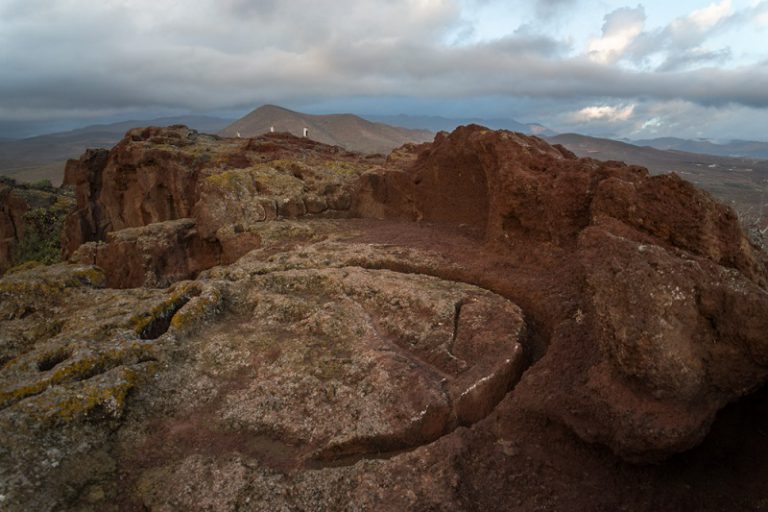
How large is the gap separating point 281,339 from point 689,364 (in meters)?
7.14

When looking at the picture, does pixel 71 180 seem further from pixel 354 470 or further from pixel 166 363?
pixel 354 470

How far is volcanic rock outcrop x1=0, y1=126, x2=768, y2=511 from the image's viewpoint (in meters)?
6.64

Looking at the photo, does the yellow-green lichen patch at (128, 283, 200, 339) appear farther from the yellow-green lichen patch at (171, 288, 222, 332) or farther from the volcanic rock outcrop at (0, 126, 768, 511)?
the yellow-green lichen patch at (171, 288, 222, 332)

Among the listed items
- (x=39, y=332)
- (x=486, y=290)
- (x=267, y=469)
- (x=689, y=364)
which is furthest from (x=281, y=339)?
(x=689, y=364)

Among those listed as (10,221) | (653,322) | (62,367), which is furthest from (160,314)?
(10,221)

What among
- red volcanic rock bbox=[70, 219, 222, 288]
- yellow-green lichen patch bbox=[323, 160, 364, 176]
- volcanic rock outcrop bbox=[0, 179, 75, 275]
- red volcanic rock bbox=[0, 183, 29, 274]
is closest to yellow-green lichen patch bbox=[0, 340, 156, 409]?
→ red volcanic rock bbox=[70, 219, 222, 288]

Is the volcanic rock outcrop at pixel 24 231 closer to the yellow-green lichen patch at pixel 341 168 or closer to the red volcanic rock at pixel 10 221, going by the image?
the red volcanic rock at pixel 10 221

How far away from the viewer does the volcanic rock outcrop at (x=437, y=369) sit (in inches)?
261

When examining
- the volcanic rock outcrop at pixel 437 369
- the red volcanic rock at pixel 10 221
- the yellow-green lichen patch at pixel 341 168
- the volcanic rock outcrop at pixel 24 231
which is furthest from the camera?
the red volcanic rock at pixel 10 221

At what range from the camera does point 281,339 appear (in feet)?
33.6

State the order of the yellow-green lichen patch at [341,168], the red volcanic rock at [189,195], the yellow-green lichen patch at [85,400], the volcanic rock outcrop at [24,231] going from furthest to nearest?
the volcanic rock outcrop at [24,231], the yellow-green lichen patch at [341,168], the red volcanic rock at [189,195], the yellow-green lichen patch at [85,400]

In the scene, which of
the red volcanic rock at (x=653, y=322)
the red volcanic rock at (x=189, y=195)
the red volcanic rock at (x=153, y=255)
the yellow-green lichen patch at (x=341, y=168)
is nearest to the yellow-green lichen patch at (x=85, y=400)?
the red volcanic rock at (x=653, y=322)

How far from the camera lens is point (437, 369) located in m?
9.07

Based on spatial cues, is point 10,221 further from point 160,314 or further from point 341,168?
point 160,314
